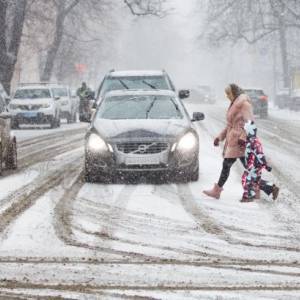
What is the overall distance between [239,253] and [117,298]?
1958 mm

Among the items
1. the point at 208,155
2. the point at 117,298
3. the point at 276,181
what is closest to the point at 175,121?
the point at 276,181

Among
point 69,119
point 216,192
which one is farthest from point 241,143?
point 69,119

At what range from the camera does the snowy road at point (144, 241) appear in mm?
6223

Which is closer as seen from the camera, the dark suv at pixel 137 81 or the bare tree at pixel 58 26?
the dark suv at pixel 137 81

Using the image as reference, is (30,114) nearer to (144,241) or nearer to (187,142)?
(187,142)

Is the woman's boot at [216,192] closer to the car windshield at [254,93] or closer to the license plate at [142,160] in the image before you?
the license plate at [142,160]

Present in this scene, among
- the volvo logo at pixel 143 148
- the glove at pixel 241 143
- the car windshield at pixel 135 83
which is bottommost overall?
the volvo logo at pixel 143 148

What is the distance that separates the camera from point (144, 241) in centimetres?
809

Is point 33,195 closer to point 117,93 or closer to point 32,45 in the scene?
point 117,93

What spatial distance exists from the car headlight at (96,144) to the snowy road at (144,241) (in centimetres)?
55

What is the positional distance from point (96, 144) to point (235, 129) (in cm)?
249

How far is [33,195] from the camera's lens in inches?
456

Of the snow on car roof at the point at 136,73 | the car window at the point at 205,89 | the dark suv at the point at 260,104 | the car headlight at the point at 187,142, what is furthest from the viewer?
the car window at the point at 205,89

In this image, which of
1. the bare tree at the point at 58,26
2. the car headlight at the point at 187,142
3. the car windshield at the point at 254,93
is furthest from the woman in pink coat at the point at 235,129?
the car windshield at the point at 254,93
